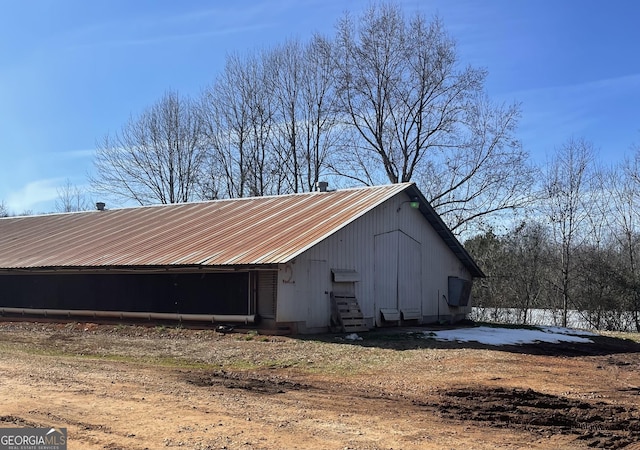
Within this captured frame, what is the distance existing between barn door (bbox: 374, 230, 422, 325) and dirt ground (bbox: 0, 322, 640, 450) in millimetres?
4252

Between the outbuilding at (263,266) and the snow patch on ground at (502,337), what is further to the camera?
the outbuilding at (263,266)

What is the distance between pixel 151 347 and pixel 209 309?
3.61 meters

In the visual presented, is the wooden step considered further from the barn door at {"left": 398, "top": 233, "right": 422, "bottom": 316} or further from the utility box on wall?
the utility box on wall

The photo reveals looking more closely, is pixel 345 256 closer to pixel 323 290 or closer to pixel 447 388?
pixel 323 290

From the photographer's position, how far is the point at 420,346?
49.9 ft

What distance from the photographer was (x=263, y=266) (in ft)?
53.5

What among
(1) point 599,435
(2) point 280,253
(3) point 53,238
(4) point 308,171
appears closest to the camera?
(1) point 599,435

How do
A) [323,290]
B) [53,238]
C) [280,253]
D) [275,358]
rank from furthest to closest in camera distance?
[53,238] < [323,290] < [280,253] < [275,358]

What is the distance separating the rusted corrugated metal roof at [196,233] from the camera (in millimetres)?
18016

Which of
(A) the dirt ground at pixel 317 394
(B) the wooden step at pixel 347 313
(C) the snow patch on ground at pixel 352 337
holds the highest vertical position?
(B) the wooden step at pixel 347 313

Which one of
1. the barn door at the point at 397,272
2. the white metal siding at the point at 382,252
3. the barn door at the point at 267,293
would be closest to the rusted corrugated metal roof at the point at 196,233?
the white metal siding at the point at 382,252

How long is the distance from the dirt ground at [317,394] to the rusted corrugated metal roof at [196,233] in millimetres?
3006

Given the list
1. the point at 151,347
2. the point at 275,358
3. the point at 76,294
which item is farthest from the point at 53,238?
the point at 275,358

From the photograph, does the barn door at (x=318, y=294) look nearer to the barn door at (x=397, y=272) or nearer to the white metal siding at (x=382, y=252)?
the white metal siding at (x=382, y=252)
